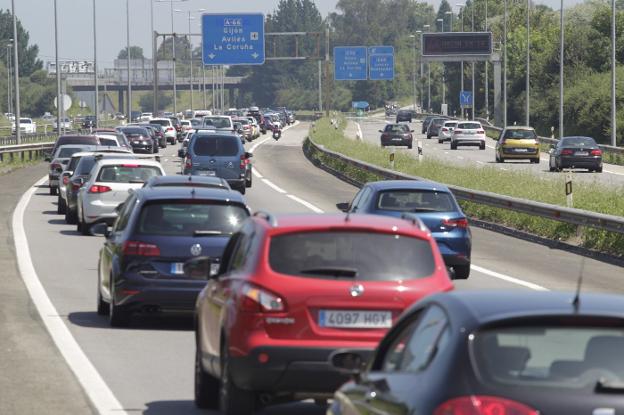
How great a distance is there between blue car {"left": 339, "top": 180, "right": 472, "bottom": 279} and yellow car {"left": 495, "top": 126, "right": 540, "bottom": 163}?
45838mm

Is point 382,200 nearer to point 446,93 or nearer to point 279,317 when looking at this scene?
point 279,317

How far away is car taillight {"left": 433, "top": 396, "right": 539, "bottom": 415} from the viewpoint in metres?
5.86

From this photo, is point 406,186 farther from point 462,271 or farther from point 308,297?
point 308,297

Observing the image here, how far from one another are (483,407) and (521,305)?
0.77 m

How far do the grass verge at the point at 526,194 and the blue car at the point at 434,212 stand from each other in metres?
4.97

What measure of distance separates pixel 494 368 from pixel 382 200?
52.5 feet

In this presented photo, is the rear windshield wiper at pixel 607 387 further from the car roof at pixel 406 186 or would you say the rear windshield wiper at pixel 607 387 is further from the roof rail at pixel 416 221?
the car roof at pixel 406 186

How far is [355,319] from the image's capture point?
10125 millimetres

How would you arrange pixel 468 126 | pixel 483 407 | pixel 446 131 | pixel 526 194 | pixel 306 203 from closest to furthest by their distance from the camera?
pixel 483 407 < pixel 526 194 < pixel 306 203 < pixel 468 126 < pixel 446 131

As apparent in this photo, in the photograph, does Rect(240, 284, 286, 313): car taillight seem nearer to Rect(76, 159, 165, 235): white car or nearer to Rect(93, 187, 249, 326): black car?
Rect(93, 187, 249, 326): black car

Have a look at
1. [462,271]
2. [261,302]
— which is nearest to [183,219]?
[261,302]

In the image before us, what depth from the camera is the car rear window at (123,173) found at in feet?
98.4

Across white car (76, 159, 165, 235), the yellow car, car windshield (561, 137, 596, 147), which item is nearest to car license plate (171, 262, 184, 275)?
white car (76, 159, 165, 235)

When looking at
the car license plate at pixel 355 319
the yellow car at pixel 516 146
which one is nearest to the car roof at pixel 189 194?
the car license plate at pixel 355 319
